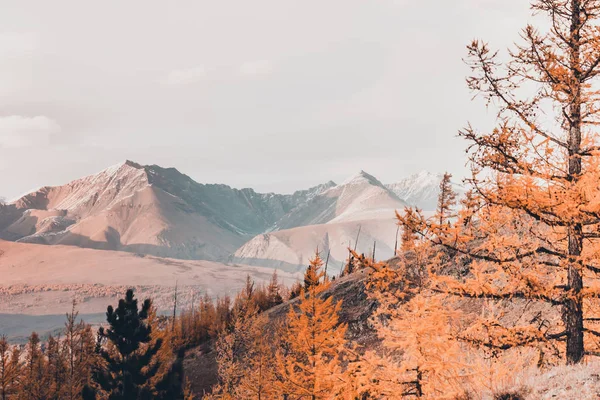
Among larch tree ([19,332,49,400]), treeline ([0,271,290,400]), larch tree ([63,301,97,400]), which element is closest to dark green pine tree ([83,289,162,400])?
treeline ([0,271,290,400])

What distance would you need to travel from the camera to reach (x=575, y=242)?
21.9ft

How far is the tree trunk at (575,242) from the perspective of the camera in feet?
21.6

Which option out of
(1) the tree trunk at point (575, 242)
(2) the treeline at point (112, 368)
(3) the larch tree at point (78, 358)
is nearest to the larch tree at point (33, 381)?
(2) the treeline at point (112, 368)

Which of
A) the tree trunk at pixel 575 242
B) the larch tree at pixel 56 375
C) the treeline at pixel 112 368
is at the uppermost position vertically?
the tree trunk at pixel 575 242

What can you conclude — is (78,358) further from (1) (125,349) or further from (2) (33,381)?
(1) (125,349)

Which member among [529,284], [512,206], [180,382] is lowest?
[180,382]

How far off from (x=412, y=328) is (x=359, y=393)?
1772 mm

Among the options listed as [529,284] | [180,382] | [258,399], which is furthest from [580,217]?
[180,382]

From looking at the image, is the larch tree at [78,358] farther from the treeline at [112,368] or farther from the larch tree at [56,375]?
the larch tree at [56,375]

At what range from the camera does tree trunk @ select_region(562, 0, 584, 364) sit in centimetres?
659

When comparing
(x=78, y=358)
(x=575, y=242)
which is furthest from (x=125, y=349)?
(x=575, y=242)

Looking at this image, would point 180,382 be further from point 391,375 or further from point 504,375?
point 504,375

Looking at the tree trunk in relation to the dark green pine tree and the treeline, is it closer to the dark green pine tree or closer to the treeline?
the treeline

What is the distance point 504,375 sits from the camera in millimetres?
7176
